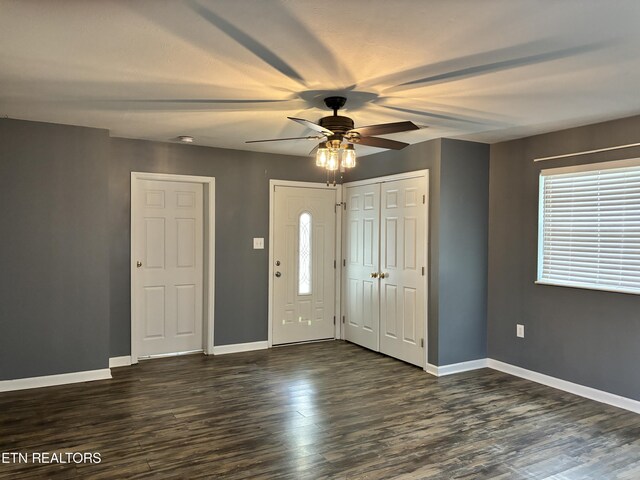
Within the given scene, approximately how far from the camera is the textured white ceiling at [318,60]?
2.03 metres

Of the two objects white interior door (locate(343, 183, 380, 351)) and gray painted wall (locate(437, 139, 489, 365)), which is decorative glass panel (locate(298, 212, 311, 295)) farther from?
gray painted wall (locate(437, 139, 489, 365))

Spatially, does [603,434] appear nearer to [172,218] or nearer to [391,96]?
[391,96]

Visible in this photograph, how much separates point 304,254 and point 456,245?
1.99 m

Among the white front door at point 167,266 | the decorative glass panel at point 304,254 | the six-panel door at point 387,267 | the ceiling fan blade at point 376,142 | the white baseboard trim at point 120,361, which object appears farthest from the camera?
the decorative glass panel at point 304,254

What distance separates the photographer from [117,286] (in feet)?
15.8

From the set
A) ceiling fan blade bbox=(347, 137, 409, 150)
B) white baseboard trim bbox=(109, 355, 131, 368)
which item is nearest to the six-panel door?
ceiling fan blade bbox=(347, 137, 409, 150)

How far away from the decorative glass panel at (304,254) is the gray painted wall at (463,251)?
1.88m

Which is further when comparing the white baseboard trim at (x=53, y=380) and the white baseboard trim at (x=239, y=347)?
the white baseboard trim at (x=239, y=347)

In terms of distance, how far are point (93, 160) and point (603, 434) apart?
476 cm

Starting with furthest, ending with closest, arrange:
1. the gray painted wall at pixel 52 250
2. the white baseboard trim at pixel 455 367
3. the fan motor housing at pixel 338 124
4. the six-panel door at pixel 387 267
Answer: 1. the six-panel door at pixel 387 267
2. the white baseboard trim at pixel 455 367
3. the gray painted wall at pixel 52 250
4. the fan motor housing at pixel 338 124

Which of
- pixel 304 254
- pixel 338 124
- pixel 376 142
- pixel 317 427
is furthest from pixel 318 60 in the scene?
pixel 304 254

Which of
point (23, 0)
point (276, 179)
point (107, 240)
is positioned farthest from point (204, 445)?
point (276, 179)

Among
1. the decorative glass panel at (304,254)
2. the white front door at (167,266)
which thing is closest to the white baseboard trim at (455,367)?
the decorative glass panel at (304,254)

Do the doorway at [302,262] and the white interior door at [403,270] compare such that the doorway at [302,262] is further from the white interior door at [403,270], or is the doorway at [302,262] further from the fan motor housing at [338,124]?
the fan motor housing at [338,124]
